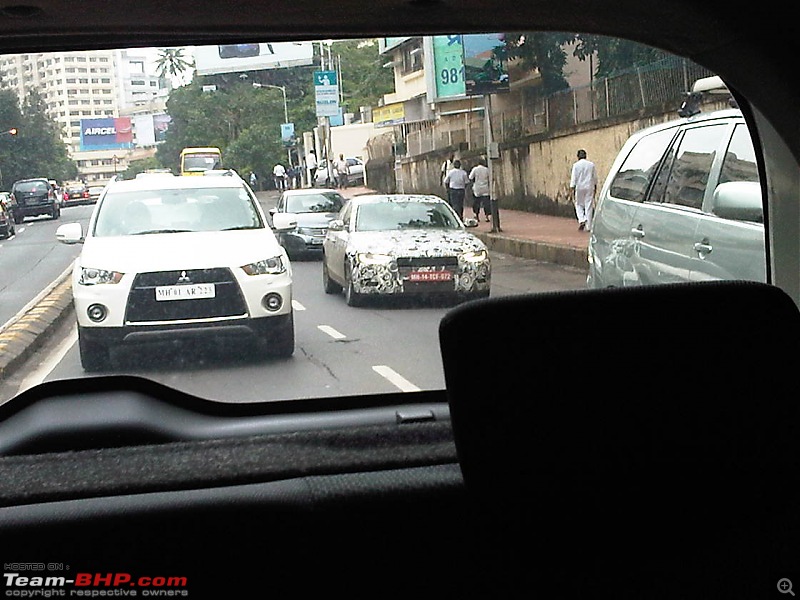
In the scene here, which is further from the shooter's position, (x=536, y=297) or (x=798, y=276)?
(x=798, y=276)

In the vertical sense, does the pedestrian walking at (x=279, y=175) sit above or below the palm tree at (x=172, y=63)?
below

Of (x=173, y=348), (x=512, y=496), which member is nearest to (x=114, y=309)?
(x=173, y=348)

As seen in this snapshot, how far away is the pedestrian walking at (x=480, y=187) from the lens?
16.1ft

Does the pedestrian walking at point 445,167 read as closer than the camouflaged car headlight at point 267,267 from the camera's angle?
No

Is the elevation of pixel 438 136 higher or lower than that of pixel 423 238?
higher

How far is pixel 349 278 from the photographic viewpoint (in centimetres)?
511

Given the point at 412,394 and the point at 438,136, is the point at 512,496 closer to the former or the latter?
the point at 412,394

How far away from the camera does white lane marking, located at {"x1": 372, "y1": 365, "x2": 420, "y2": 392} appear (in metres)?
3.36

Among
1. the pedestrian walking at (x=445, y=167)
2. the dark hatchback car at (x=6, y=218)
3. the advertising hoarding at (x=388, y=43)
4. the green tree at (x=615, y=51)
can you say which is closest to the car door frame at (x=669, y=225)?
the green tree at (x=615, y=51)

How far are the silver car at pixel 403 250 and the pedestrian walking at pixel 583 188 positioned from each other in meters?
0.53

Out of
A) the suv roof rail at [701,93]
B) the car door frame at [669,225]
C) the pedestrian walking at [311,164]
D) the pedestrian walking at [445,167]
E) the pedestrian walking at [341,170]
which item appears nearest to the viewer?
the suv roof rail at [701,93]

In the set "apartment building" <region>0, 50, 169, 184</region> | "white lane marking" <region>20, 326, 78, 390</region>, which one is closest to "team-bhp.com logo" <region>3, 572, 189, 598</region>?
"white lane marking" <region>20, 326, 78, 390</region>

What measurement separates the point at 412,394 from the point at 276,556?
123cm

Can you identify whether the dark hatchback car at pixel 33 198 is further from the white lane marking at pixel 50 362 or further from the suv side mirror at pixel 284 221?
the suv side mirror at pixel 284 221
